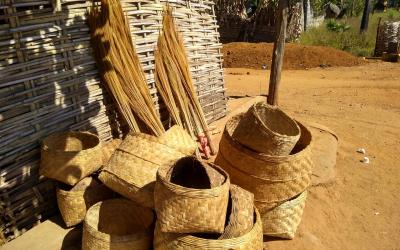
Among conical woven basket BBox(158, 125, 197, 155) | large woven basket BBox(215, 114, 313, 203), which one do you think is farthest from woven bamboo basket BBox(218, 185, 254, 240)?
conical woven basket BBox(158, 125, 197, 155)

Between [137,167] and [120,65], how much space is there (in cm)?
114

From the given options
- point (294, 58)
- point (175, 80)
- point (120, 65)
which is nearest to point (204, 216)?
point (120, 65)

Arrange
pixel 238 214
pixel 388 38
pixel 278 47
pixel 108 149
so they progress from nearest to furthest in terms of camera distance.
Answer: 1. pixel 238 214
2. pixel 108 149
3. pixel 278 47
4. pixel 388 38

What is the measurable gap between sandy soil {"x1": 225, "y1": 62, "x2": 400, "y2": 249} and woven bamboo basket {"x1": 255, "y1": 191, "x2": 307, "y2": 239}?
0.28 ft

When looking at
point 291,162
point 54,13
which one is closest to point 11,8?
point 54,13

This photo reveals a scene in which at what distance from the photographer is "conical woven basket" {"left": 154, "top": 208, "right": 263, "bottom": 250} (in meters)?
2.38

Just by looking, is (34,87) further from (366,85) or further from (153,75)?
(366,85)

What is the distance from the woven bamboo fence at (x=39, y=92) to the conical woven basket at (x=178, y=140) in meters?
0.77

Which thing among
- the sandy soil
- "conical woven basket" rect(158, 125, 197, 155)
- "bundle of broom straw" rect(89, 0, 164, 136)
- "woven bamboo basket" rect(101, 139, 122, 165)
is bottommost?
the sandy soil

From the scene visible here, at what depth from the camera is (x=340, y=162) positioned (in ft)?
15.1

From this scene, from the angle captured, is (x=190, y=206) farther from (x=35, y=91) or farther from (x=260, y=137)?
(x=35, y=91)

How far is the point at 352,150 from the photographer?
4957 millimetres

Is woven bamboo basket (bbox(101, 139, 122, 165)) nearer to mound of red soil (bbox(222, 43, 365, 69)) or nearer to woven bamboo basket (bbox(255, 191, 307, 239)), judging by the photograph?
woven bamboo basket (bbox(255, 191, 307, 239))

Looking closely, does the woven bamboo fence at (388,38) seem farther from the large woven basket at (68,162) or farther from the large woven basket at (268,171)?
the large woven basket at (68,162)
